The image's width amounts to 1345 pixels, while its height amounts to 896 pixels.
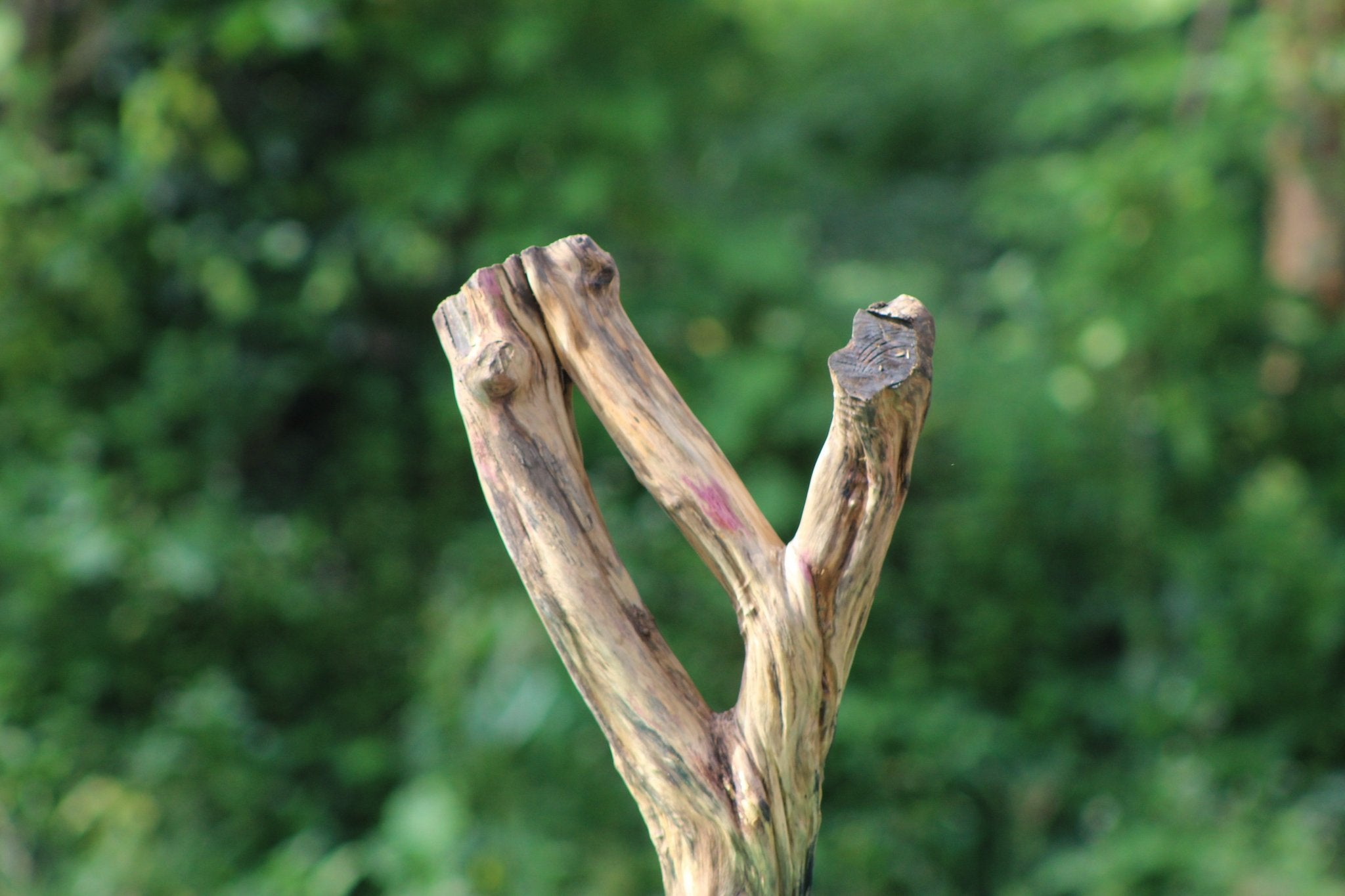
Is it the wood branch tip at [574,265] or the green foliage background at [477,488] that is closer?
the wood branch tip at [574,265]

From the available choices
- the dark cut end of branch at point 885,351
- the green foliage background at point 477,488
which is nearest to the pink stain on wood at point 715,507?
the dark cut end of branch at point 885,351

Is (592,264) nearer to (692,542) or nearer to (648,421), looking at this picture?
(648,421)

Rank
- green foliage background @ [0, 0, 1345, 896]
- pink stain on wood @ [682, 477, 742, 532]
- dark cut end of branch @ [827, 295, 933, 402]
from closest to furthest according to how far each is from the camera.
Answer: dark cut end of branch @ [827, 295, 933, 402]
pink stain on wood @ [682, 477, 742, 532]
green foliage background @ [0, 0, 1345, 896]

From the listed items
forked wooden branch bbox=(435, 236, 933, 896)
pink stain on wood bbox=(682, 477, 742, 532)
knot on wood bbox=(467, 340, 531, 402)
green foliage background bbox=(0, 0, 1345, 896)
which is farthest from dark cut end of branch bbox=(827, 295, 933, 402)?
green foliage background bbox=(0, 0, 1345, 896)

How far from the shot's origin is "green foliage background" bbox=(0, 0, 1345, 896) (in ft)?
8.68

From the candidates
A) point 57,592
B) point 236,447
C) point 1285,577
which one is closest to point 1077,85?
point 1285,577

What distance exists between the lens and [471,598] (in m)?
2.95

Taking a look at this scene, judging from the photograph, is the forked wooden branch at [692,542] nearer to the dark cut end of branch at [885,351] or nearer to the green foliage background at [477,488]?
the dark cut end of branch at [885,351]

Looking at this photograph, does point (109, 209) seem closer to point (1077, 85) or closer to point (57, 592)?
point (57, 592)

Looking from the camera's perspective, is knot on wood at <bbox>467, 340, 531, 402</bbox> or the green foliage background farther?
the green foliage background

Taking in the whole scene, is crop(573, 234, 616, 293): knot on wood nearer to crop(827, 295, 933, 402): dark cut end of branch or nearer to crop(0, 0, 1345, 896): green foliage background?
crop(827, 295, 933, 402): dark cut end of branch

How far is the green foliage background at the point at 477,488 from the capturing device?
2.65 m

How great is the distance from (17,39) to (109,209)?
0.50 metres

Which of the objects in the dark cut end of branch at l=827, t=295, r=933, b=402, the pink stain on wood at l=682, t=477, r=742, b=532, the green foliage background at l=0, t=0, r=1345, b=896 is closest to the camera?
the dark cut end of branch at l=827, t=295, r=933, b=402
